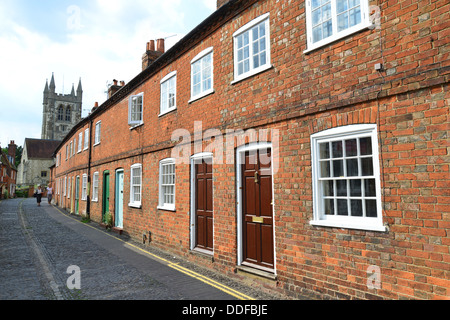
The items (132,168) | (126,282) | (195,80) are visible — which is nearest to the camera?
(126,282)

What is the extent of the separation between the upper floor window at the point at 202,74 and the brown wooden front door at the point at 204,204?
195 cm

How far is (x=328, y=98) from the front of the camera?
495cm

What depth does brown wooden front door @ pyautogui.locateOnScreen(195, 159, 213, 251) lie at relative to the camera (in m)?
7.64

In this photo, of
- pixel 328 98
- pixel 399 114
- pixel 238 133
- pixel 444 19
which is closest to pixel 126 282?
pixel 238 133

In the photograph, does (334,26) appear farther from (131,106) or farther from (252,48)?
(131,106)

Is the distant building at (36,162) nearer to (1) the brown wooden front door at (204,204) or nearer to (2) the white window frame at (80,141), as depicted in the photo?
(2) the white window frame at (80,141)

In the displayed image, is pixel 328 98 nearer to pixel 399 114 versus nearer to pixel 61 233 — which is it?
pixel 399 114

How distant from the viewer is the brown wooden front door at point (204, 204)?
7639 mm

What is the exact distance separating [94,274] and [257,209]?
391cm

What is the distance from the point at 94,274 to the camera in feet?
21.7

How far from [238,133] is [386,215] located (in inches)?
136

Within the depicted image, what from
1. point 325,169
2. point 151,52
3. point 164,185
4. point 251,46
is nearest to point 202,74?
point 251,46

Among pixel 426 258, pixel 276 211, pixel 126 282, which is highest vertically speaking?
pixel 276 211

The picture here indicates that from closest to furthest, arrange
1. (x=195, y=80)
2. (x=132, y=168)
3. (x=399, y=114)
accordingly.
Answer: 1. (x=399, y=114)
2. (x=195, y=80)
3. (x=132, y=168)
